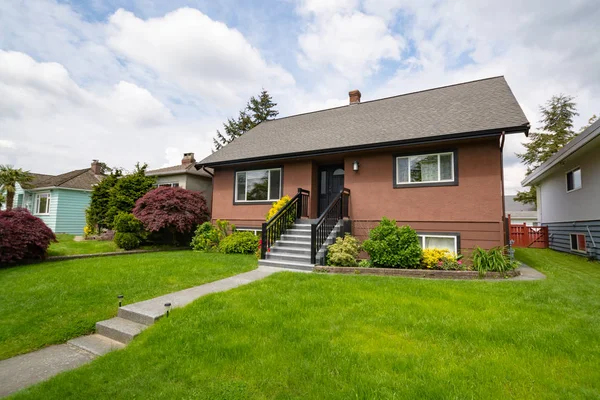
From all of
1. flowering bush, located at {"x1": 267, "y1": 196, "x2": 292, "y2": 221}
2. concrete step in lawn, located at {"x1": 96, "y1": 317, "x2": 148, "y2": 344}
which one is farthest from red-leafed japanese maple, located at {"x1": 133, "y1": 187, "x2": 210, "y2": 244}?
concrete step in lawn, located at {"x1": 96, "y1": 317, "x2": 148, "y2": 344}

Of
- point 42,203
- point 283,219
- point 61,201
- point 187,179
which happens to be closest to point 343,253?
point 283,219

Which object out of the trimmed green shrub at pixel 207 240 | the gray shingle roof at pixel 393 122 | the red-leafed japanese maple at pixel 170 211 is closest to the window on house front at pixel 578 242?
the gray shingle roof at pixel 393 122

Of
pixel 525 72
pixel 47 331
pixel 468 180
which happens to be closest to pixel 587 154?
pixel 525 72

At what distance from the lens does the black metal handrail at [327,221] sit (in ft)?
24.4

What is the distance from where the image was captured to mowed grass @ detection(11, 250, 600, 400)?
232cm

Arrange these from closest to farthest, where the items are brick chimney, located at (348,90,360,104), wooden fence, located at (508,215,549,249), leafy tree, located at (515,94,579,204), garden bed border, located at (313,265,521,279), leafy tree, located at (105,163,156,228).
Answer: garden bed border, located at (313,265,521,279) < brick chimney, located at (348,90,360,104) < leafy tree, located at (105,163,156,228) < wooden fence, located at (508,215,549,249) < leafy tree, located at (515,94,579,204)

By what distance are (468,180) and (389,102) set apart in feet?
18.4

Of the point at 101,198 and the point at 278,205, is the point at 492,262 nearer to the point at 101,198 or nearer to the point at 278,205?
the point at 278,205

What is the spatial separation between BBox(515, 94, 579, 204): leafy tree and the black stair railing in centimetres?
2264

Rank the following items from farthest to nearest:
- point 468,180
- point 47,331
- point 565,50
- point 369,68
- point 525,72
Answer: point 369,68
point 525,72
point 565,50
point 468,180
point 47,331

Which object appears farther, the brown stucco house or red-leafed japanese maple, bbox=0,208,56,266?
the brown stucco house

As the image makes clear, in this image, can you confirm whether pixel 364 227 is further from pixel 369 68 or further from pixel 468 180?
pixel 369 68

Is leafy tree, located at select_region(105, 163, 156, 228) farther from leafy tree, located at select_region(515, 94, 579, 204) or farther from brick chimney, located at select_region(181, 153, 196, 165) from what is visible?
leafy tree, located at select_region(515, 94, 579, 204)

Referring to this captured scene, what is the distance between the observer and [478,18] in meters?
7.94
